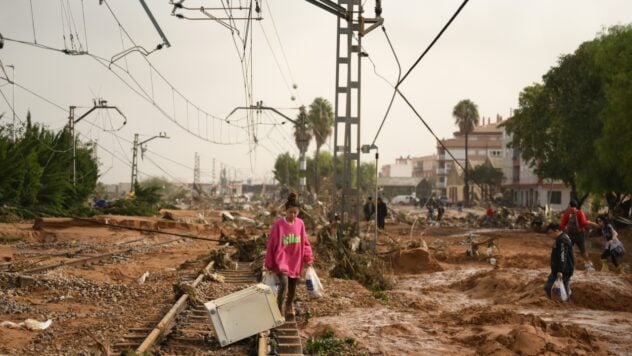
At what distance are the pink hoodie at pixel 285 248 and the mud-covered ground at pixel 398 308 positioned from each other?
0.92 meters

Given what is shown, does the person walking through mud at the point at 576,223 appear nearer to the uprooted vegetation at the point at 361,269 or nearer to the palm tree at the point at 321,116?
the uprooted vegetation at the point at 361,269

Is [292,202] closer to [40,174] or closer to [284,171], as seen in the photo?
[40,174]

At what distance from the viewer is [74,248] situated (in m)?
25.7

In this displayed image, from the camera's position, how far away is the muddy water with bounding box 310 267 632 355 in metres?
8.87

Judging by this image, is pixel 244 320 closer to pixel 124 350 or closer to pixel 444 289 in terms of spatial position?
pixel 124 350

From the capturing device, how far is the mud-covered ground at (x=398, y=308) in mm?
8836

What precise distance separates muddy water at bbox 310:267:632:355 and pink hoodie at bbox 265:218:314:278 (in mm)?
976

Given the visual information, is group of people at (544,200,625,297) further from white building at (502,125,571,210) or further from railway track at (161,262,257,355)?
white building at (502,125,571,210)

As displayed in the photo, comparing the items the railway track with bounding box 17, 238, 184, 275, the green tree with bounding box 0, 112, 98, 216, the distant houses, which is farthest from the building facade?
the railway track with bounding box 17, 238, 184, 275

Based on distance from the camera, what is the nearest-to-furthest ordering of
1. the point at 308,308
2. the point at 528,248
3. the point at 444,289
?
the point at 308,308 → the point at 444,289 → the point at 528,248

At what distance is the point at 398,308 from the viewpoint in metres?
12.7

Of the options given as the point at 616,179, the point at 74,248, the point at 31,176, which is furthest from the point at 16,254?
the point at 616,179

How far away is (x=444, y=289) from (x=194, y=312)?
25.1ft

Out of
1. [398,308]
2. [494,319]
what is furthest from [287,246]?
[398,308]
